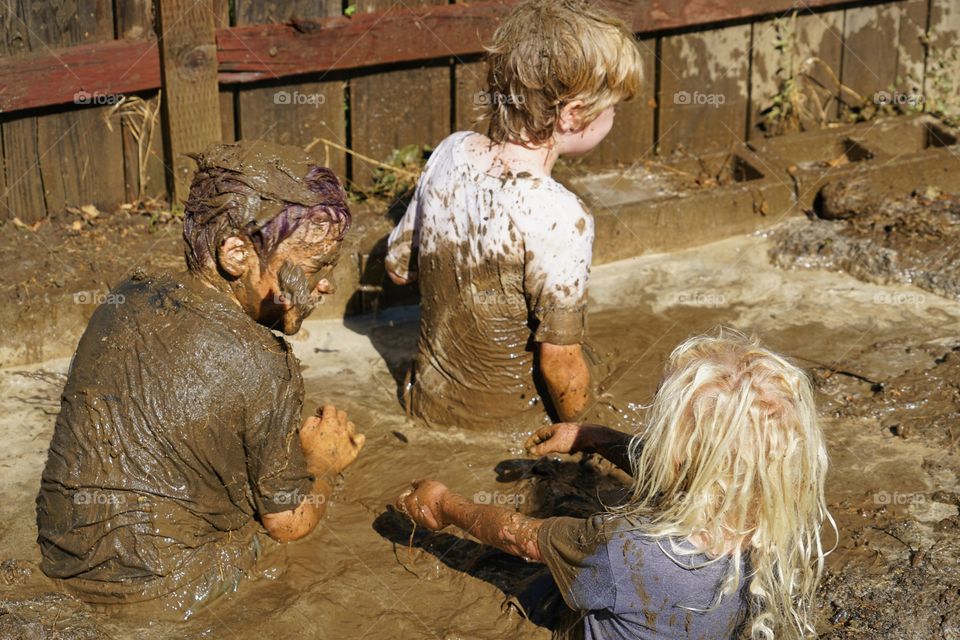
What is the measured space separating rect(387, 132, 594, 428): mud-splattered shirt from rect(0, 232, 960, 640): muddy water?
0.19m

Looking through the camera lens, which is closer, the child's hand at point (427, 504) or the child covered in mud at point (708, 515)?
the child covered in mud at point (708, 515)

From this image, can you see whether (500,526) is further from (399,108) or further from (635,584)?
(399,108)

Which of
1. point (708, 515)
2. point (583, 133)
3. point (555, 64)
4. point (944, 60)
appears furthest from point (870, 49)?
point (708, 515)

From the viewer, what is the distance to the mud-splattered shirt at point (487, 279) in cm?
491

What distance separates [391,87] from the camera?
6988 millimetres

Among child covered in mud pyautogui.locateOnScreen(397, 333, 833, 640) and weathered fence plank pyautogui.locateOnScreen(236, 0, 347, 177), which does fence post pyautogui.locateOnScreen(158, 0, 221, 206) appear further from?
child covered in mud pyautogui.locateOnScreen(397, 333, 833, 640)

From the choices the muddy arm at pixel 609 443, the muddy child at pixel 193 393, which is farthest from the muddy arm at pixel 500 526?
the muddy child at pixel 193 393

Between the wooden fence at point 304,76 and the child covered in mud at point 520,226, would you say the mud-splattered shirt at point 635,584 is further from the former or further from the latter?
the wooden fence at point 304,76

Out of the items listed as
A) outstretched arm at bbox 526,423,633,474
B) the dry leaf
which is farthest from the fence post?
outstretched arm at bbox 526,423,633,474

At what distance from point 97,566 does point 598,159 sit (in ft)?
14.9

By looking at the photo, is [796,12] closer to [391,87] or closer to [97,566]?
[391,87]

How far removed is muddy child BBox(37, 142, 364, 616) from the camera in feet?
12.7

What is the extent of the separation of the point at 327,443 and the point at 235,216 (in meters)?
1.05

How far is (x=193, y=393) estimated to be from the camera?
12.8ft
